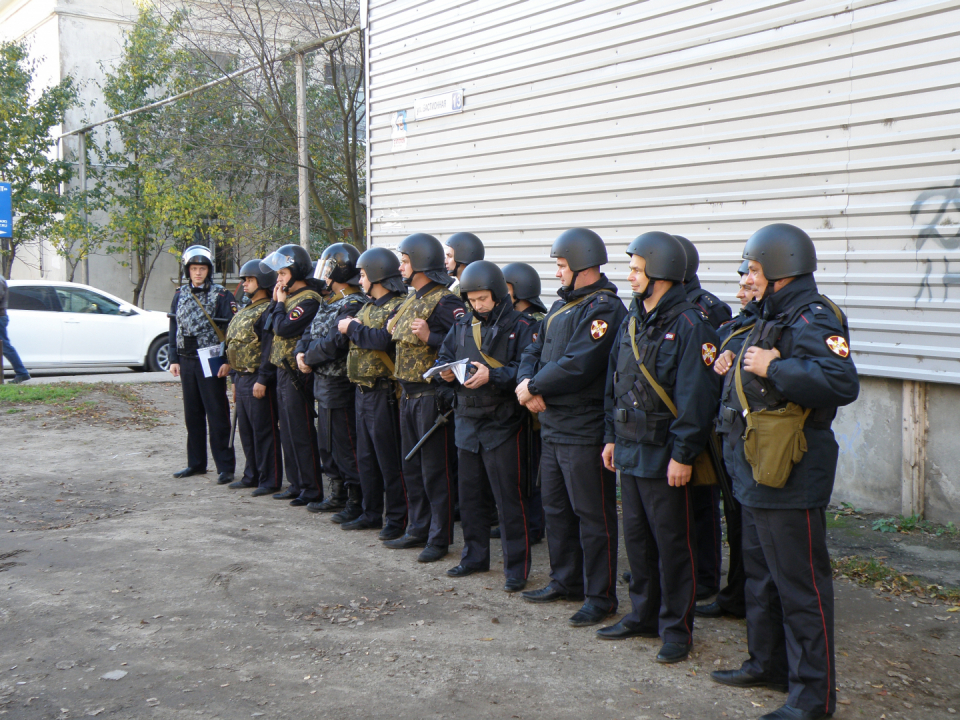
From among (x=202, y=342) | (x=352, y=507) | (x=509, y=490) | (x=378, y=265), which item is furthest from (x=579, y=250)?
(x=202, y=342)

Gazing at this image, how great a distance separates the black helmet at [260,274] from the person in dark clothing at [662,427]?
4303mm

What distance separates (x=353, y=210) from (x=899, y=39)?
1096cm

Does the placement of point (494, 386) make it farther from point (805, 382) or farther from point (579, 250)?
point (805, 382)

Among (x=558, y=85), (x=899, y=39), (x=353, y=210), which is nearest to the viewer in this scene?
(x=899, y=39)

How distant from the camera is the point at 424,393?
6172mm

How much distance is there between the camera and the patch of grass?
5059mm

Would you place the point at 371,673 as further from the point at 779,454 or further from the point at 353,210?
the point at 353,210

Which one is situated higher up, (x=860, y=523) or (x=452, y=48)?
(x=452, y=48)

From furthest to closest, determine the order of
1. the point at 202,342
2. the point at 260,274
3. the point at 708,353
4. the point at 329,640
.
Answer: the point at 202,342, the point at 260,274, the point at 329,640, the point at 708,353

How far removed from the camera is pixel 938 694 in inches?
155

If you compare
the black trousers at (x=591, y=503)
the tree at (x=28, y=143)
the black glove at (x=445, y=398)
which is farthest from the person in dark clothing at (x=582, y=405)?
the tree at (x=28, y=143)

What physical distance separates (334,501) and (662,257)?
3912 millimetres

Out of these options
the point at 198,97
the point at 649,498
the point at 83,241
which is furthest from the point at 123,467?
the point at 83,241

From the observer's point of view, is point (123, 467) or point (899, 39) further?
point (123, 467)
